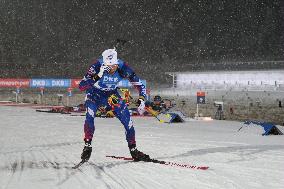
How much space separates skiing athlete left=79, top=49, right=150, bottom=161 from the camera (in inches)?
276

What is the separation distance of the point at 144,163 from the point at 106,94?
1375 mm

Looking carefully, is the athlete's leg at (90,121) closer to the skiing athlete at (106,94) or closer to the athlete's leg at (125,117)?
the skiing athlete at (106,94)

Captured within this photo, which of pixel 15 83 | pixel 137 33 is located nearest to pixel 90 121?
pixel 15 83

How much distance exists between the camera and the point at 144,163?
22.6 feet

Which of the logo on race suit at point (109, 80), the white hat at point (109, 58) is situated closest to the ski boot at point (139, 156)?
the logo on race suit at point (109, 80)

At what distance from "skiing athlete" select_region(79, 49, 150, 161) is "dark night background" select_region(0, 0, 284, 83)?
4883 cm

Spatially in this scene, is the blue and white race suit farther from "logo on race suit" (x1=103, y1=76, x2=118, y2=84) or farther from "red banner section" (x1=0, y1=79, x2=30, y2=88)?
"red banner section" (x1=0, y1=79, x2=30, y2=88)

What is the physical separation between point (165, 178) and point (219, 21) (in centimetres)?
6559

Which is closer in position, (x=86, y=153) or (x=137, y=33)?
(x=86, y=153)

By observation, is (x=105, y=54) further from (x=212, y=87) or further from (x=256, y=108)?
(x=212, y=87)

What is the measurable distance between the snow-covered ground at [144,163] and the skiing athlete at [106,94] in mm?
360

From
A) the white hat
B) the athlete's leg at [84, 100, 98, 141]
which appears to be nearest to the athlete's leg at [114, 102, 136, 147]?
Result: the athlete's leg at [84, 100, 98, 141]

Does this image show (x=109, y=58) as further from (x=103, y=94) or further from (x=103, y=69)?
(x=103, y=94)

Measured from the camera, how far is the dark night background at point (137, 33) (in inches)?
2425
